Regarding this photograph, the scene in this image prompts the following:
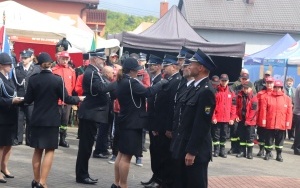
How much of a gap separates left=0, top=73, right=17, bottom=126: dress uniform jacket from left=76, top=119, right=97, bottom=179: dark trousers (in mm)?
1159

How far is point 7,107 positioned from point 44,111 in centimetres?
72

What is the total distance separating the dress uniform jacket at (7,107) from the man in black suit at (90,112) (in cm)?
116

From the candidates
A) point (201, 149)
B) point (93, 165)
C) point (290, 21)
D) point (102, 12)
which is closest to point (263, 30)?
point (290, 21)

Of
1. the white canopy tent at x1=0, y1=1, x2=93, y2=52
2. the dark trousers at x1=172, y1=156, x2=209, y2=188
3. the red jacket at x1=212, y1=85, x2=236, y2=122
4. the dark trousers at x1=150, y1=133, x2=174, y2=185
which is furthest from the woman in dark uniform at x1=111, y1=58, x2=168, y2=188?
the white canopy tent at x1=0, y1=1, x2=93, y2=52

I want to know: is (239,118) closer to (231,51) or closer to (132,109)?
(231,51)

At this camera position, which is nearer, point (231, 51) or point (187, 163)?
point (187, 163)

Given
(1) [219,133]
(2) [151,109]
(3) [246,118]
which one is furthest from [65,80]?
(3) [246,118]

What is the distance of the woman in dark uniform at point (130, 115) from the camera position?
9961 mm

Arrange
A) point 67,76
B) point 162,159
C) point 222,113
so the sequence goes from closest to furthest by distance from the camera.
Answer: point 162,159 < point 67,76 < point 222,113

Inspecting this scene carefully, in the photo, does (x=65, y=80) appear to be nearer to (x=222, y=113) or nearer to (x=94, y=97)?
(x=94, y=97)

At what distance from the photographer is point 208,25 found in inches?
2411

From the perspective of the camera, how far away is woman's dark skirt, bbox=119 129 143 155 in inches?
391

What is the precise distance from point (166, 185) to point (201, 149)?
3.05m

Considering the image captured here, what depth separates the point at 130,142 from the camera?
9945 mm
